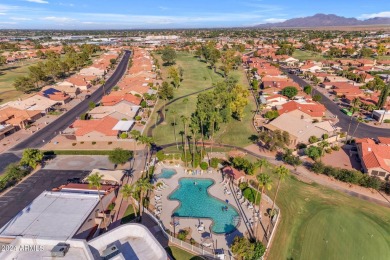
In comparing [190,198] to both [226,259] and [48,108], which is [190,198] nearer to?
[226,259]

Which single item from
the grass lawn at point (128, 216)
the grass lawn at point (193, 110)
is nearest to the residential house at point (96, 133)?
the grass lawn at point (193, 110)

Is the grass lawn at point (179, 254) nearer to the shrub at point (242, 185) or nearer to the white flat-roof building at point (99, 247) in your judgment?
the white flat-roof building at point (99, 247)

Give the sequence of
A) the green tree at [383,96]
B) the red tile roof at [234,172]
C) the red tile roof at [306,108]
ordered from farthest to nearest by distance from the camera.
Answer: the green tree at [383,96]
the red tile roof at [306,108]
the red tile roof at [234,172]

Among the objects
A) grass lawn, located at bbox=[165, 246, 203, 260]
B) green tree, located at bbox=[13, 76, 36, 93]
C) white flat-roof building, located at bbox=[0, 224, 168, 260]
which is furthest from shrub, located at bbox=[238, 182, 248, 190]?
green tree, located at bbox=[13, 76, 36, 93]

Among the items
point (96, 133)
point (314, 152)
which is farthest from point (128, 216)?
point (314, 152)

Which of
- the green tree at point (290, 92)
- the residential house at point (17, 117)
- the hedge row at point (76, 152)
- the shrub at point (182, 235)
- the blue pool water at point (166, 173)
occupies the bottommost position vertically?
the blue pool water at point (166, 173)

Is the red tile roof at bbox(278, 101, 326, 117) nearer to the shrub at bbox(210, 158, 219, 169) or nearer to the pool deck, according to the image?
the shrub at bbox(210, 158, 219, 169)
